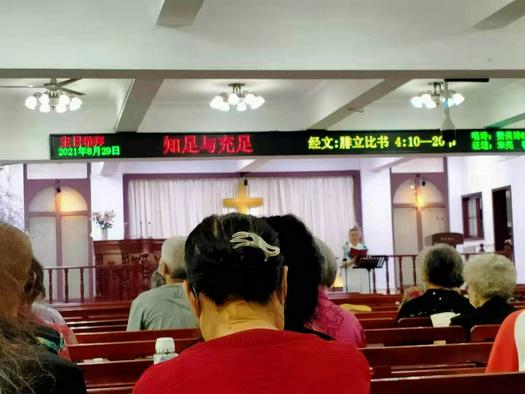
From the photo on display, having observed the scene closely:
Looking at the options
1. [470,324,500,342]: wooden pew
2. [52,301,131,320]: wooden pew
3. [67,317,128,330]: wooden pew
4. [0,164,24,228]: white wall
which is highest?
[0,164,24,228]: white wall

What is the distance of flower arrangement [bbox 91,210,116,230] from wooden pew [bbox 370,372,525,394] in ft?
44.9

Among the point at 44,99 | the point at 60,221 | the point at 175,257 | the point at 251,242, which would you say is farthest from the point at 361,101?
the point at 60,221

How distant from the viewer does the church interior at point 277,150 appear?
354 cm

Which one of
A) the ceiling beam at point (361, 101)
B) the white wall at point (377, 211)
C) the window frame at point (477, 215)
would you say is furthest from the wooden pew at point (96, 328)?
the white wall at point (377, 211)

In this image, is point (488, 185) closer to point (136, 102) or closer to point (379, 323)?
point (136, 102)

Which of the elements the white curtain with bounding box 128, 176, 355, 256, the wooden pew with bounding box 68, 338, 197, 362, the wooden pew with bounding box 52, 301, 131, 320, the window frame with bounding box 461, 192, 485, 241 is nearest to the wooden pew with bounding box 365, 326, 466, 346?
the wooden pew with bounding box 68, 338, 197, 362

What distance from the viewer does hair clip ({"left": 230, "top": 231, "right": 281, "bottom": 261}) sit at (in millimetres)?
1492

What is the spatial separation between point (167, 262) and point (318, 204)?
13.4m

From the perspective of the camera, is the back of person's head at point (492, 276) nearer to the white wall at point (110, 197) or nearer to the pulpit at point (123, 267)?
the pulpit at point (123, 267)

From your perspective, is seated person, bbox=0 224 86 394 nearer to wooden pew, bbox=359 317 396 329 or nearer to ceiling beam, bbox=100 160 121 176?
wooden pew, bbox=359 317 396 329

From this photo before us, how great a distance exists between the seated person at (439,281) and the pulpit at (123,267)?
8.53 metres

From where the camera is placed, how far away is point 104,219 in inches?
602

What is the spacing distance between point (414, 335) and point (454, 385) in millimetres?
1663

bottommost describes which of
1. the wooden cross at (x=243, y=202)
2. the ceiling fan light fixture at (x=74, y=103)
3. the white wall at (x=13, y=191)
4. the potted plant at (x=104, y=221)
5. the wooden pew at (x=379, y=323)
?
the wooden pew at (x=379, y=323)
